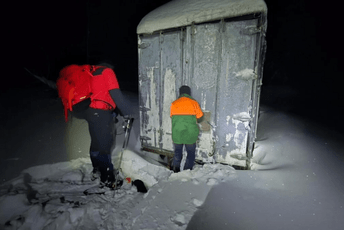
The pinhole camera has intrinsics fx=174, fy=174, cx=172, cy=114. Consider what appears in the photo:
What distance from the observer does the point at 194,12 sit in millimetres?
3129

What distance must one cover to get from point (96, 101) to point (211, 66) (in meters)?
2.07

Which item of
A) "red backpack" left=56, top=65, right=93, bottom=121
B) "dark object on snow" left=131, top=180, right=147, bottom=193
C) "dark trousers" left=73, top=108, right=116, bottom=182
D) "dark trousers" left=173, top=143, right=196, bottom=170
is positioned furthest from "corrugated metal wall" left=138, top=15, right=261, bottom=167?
"red backpack" left=56, top=65, right=93, bottom=121

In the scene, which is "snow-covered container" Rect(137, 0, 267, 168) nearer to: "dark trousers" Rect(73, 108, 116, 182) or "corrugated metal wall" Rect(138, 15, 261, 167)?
"corrugated metal wall" Rect(138, 15, 261, 167)

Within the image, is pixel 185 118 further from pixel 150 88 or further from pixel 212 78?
pixel 150 88

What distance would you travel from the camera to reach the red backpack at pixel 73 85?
242 centimetres

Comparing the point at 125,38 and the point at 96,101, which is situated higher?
the point at 125,38

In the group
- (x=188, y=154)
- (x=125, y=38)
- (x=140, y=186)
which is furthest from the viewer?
(x=125, y=38)

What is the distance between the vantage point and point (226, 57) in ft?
10.0

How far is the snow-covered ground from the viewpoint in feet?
5.66

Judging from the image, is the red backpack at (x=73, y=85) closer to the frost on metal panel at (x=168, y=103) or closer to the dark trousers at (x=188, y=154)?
the frost on metal panel at (x=168, y=103)

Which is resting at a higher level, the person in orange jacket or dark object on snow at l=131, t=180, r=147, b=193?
the person in orange jacket

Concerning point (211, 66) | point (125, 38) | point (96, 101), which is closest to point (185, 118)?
point (211, 66)

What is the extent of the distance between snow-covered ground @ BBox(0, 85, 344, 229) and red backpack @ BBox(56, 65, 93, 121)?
1.38 meters

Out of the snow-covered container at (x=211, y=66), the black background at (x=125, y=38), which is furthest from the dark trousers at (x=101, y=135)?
the black background at (x=125, y=38)
